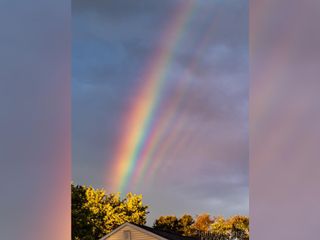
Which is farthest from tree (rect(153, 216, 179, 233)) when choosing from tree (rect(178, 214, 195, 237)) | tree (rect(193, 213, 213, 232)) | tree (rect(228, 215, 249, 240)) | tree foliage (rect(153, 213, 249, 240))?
tree (rect(228, 215, 249, 240))

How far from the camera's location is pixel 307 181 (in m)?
1.13

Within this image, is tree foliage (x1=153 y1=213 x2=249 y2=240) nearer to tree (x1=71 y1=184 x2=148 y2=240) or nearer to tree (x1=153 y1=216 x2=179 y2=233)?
tree (x1=153 y1=216 x2=179 y2=233)

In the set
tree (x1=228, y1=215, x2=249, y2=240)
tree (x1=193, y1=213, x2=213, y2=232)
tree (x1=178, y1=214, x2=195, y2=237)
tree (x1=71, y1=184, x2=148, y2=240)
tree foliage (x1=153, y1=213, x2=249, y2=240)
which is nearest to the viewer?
tree (x1=71, y1=184, x2=148, y2=240)

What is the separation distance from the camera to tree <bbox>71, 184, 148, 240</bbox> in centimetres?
1634

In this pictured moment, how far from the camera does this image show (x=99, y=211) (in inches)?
660

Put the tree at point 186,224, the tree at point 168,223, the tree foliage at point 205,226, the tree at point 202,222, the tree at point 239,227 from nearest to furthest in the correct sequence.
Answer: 1. the tree at point 239,227
2. the tree foliage at point 205,226
3. the tree at point 168,223
4. the tree at point 186,224
5. the tree at point 202,222

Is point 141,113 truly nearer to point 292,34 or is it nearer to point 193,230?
point 193,230

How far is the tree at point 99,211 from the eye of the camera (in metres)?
16.3

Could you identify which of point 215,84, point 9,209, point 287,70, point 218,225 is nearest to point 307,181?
point 287,70

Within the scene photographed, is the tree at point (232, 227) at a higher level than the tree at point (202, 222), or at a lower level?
lower

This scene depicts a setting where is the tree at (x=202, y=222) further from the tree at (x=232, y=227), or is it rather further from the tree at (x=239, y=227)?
the tree at (x=239, y=227)

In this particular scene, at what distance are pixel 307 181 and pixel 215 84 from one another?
29.8ft

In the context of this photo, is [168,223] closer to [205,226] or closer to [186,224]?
[186,224]

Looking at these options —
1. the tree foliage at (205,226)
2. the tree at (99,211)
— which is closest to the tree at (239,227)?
the tree foliage at (205,226)
